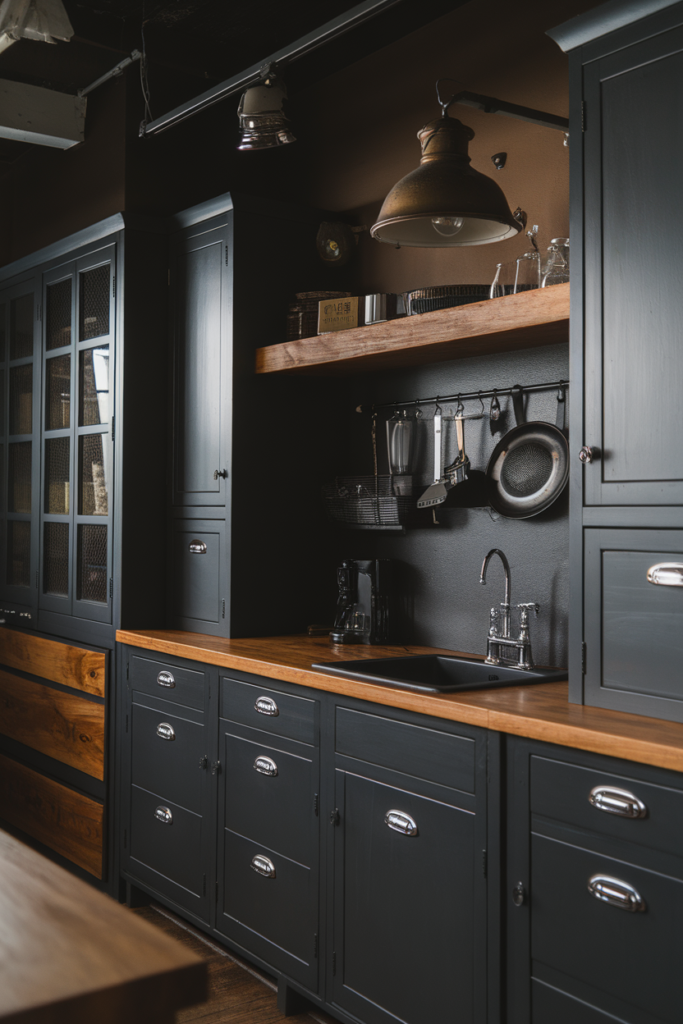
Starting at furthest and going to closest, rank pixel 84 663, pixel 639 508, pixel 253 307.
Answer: pixel 84 663 → pixel 253 307 → pixel 639 508

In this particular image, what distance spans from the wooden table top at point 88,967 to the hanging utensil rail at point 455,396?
2129 mm

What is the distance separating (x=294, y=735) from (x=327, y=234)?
1.83 m

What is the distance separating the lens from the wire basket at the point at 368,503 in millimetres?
3066

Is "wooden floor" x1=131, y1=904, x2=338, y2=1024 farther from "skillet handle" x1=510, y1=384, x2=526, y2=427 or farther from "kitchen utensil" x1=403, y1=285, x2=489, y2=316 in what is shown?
"kitchen utensil" x1=403, y1=285, x2=489, y2=316

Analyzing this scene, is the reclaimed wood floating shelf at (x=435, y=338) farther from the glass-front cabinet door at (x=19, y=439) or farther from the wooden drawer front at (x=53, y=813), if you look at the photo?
the wooden drawer front at (x=53, y=813)

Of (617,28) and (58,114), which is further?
(58,114)

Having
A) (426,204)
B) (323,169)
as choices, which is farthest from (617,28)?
(323,169)

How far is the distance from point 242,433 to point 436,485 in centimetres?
78

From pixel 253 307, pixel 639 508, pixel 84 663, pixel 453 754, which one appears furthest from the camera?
pixel 84 663

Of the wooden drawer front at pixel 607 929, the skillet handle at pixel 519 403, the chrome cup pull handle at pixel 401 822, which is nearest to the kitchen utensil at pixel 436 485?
the skillet handle at pixel 519 403

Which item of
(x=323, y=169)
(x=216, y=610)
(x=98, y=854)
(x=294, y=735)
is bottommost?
(x=98, y=854)

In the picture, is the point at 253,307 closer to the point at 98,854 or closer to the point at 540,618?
the point at 540,618

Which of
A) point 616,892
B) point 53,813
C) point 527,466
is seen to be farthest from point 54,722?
point 616,892

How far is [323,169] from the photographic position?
12.3ft
